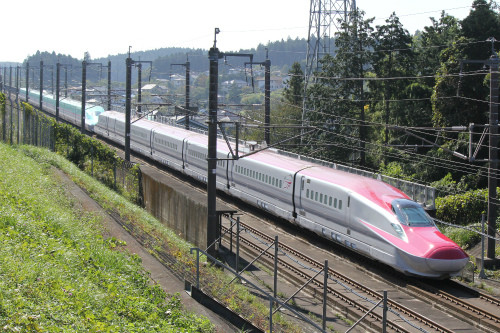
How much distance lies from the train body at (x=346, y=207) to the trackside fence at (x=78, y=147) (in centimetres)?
485

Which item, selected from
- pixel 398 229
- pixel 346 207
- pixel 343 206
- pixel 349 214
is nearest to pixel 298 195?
pixel 343 206

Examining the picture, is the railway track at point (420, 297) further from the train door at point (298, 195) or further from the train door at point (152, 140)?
the train door at point (152, 140)

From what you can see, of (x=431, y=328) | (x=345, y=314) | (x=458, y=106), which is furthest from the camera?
(x=458, y=106)

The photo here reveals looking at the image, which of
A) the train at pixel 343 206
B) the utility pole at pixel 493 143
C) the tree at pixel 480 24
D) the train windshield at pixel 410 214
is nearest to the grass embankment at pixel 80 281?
the train at pixel 343 206

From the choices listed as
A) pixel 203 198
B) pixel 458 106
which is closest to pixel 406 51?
pixel 458 106

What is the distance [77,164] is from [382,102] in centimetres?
2547

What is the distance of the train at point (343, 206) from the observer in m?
18.9

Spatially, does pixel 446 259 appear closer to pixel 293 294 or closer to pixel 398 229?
pixel 398 229

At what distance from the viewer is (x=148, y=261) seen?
57.4 ft

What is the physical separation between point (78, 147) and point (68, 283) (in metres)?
31.1

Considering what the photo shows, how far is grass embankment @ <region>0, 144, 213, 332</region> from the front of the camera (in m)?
10.0

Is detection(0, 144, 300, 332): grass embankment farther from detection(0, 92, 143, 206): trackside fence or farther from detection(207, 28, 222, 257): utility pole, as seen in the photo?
detection(0, 92, 143, 206): trackside fence

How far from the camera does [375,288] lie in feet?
63.8

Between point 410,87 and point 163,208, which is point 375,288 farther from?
point 410,87
